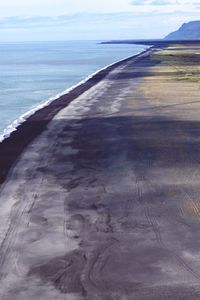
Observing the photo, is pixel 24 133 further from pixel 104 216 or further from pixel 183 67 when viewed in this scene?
pixel 183 67

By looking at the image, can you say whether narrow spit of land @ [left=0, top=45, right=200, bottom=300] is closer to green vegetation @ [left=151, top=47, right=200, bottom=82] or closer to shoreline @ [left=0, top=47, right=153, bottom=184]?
shoreline @ [left=0, top=47, right=153, bottom=184]

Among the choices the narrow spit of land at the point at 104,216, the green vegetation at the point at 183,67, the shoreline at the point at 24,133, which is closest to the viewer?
the narrow spit of land at the point at 104,216

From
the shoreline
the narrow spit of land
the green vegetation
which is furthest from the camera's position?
the green vegetation

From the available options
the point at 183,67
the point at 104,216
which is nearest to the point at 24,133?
the point at 104,216

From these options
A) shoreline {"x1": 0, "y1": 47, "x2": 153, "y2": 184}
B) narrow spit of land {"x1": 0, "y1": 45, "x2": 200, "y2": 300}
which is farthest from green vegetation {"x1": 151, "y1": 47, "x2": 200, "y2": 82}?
narrow spit of land {"x1": 0, "y1": 45, "x2": 200, "y2": 300}

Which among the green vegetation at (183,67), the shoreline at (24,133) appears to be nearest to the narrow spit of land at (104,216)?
the shoreline at (24,133)

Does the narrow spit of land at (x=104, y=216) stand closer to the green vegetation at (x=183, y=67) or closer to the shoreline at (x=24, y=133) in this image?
the shoreline at (x=24, y=133)

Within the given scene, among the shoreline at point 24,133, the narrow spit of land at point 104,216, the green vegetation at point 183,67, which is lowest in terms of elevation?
the green vegetation at point 183,67

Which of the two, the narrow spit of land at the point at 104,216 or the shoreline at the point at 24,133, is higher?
the narrow spit of land at the point at 104,216
